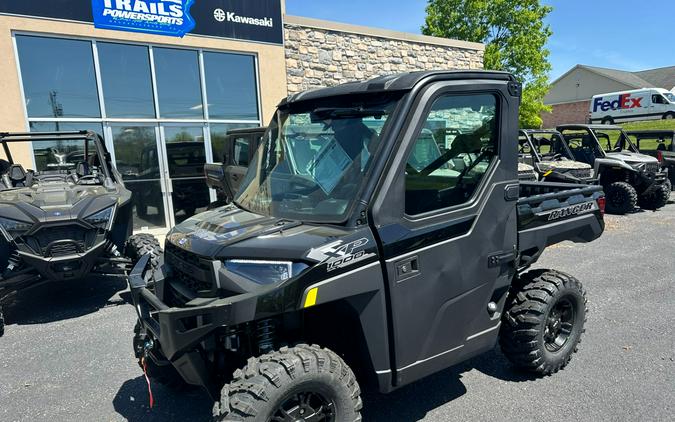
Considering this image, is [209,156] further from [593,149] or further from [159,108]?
[593,149]

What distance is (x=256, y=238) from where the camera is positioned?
234 cm

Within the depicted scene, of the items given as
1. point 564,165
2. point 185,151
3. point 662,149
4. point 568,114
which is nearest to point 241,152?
point 185,151

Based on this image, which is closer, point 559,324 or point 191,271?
point 191,271

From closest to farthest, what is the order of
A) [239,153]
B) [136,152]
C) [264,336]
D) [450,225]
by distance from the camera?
[264,336], [450,225], [239,153], [136,152]

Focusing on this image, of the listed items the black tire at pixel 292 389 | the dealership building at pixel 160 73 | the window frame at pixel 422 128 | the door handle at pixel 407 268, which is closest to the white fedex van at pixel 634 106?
the dealership building at pixel 160 73

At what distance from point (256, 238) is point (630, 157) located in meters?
11.6

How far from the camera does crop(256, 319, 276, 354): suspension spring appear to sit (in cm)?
238

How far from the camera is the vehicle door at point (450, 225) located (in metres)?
2.45

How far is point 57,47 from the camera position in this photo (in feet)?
26.3

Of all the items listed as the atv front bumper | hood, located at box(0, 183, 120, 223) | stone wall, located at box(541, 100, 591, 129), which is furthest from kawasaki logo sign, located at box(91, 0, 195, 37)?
stone wall, located at box(541, 100, 591, 129)

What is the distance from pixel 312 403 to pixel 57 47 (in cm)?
857

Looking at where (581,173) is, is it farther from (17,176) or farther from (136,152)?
(17,176)

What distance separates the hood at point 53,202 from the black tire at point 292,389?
12.5ft

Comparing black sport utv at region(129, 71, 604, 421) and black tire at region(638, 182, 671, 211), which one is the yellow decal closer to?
black sport utv at region(129, 71, 604, 421)
